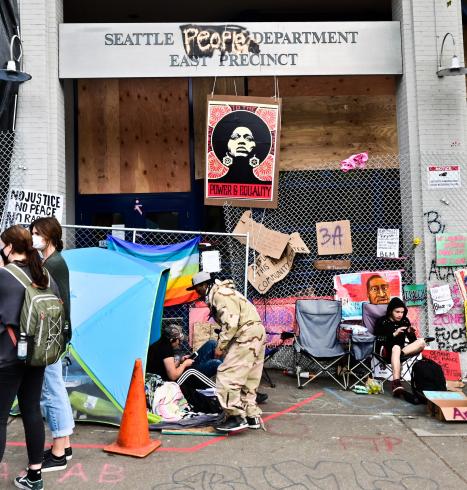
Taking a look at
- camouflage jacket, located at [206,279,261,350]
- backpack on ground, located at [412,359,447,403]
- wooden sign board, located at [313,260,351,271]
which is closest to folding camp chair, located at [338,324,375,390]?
backpack on ground, located at [412,359,447,403]

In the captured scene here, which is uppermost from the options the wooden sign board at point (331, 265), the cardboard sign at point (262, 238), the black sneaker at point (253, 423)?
the cardboard sign at point (262, 238)

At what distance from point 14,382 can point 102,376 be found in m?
1.70

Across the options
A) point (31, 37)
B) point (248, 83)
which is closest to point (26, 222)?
point (31, 37)

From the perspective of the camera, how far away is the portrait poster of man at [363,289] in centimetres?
791

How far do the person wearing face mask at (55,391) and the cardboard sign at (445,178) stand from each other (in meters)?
5.43

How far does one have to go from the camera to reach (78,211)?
991 cm

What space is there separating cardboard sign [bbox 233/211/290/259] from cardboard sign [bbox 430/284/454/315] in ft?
7.35

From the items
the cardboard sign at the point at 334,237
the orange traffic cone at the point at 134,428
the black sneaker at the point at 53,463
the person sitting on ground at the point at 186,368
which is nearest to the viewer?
the black sneaker at the point at 53,463

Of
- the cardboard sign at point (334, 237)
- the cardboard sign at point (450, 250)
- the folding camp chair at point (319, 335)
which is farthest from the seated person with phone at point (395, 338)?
the cardboard sign at point (334, 237)

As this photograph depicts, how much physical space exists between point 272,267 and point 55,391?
4.47 metres

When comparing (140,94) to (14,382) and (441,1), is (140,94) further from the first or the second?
(14,382)

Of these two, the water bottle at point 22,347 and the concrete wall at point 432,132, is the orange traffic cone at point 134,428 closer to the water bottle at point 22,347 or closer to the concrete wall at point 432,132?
the water bottle at point 22,347

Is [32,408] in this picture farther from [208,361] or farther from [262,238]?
[262,238]

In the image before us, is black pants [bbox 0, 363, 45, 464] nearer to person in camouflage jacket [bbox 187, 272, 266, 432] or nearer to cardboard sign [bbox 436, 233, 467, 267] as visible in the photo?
person in camouflage jacket [bbox 187, 272, 266, 432]
